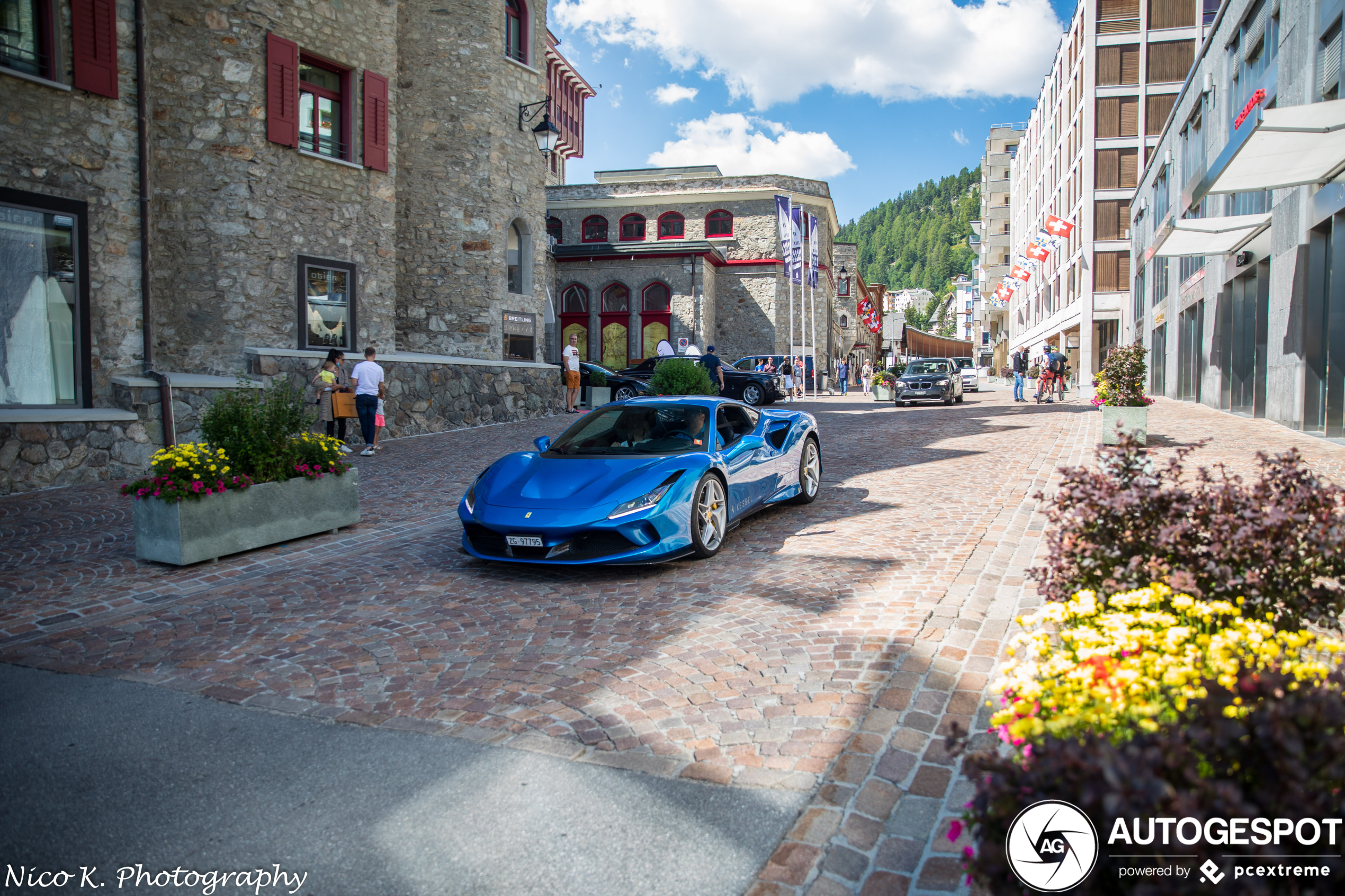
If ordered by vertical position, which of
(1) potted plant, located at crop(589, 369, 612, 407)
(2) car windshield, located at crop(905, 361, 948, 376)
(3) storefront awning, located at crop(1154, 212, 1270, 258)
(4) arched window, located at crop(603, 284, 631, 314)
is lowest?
(1) potted plant, located at crop(589, 369, 612, 407)

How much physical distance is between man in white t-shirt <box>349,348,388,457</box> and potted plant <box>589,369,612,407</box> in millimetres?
11982

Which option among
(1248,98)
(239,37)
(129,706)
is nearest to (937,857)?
(129,706)

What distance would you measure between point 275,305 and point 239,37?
455 centimetres

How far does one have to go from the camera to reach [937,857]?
2619 millimetres

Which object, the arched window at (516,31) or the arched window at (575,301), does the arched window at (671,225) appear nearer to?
the arched window at (575,301)

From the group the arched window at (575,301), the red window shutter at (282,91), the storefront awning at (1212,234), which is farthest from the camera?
the arched window at (575,301)

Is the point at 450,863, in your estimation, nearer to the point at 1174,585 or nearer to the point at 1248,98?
the point at 1174,585

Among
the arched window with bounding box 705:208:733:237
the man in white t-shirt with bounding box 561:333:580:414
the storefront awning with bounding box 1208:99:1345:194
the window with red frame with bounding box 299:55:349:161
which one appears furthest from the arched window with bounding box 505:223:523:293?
the arched window with bounding box 705:208:733:237

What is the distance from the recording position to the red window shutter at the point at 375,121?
17031 mm

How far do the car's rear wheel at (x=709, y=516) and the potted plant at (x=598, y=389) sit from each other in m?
19.1

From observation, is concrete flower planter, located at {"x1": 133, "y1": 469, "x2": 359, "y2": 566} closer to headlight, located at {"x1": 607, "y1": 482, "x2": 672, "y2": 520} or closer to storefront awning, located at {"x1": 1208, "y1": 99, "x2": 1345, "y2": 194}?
headlight, located at {"x1": 607, "y1": 482, "x2": 672, "y2": 520}

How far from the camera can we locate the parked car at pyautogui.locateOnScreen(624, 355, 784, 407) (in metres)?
27.4

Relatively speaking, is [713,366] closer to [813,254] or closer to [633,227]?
[813,254]

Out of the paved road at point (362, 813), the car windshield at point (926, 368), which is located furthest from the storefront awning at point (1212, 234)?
the paved road at point (362, 813)
